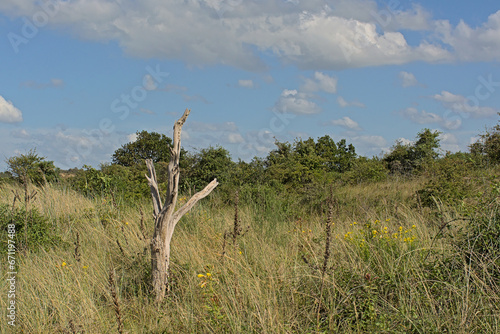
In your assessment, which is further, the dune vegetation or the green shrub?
the green shrub

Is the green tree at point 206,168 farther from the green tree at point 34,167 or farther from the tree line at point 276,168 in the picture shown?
the green tree at point 34,167

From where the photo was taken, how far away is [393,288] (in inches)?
190

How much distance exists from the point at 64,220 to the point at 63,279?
414 centimetres

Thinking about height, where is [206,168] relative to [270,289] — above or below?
above

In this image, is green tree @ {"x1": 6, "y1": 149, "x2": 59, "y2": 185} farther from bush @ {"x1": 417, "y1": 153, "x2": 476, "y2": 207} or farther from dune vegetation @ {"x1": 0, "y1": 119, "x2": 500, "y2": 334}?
bush @ {"x1": 417, "y1": 153, "x2": 476, "y2": 207}

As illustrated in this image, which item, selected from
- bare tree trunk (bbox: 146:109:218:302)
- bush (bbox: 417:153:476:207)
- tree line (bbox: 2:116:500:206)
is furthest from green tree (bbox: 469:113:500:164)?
bare tree trunk (bbox: 146:109:218:302)

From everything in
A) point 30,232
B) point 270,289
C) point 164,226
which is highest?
point 164,226

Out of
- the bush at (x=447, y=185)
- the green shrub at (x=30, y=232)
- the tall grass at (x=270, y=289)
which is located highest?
the bush at (x=447, y=185)

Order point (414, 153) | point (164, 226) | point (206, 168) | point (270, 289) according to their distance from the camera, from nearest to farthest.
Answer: point (270, 289)
point (164, 226)
point (206, 168)
point (414, 153)

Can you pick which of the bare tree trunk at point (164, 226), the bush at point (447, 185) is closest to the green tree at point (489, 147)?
the bush at point (447, 185)

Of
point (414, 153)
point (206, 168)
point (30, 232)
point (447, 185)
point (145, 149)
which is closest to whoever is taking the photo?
point (30, 232)

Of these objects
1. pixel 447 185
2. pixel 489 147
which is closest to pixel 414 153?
pixel 489 147

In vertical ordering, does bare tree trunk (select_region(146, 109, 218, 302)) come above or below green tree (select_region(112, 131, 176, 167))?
below

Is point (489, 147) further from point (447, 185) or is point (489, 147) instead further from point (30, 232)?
point (30, 232)
